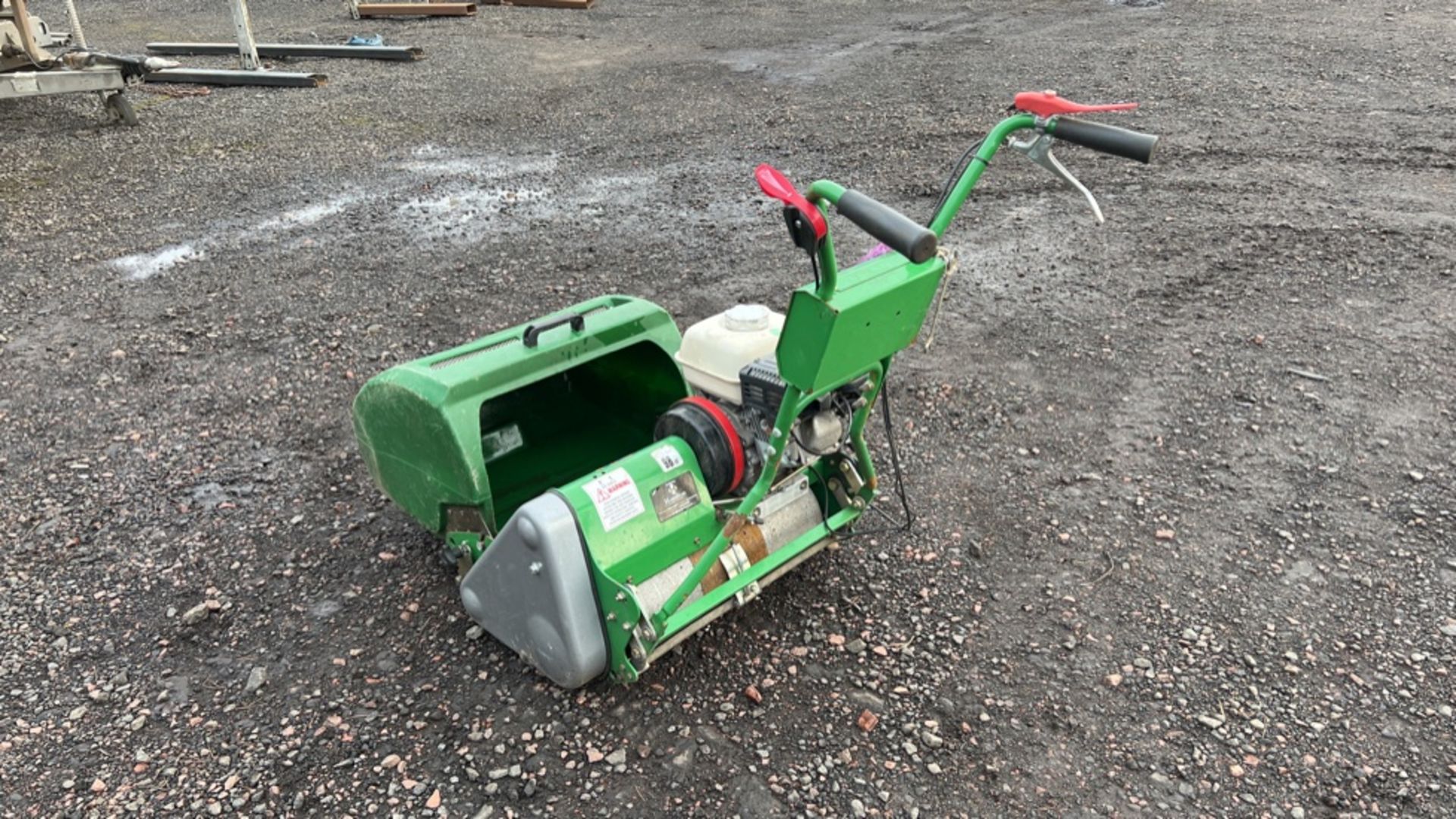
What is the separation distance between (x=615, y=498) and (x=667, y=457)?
181 millimetres

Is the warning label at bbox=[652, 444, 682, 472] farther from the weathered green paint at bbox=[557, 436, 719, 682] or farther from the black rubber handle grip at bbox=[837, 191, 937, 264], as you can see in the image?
the black rubber handle grip at bbox=[837, 191, 937, 264]

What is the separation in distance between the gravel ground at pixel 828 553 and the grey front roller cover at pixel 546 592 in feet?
0.58

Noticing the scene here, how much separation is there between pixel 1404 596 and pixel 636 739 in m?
2.27

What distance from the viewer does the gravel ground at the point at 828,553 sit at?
91.8 inches

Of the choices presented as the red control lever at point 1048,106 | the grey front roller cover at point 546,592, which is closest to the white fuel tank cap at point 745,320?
the grey front roller cover at point 546,592

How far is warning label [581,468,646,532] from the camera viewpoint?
2.28 metres

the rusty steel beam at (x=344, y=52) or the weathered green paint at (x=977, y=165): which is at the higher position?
the weathered green paint at (x=977, y=165)

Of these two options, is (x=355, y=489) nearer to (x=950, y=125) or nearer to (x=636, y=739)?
(x=636, y=739)

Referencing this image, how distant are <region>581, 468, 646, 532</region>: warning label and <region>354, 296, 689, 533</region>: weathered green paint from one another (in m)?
0.38

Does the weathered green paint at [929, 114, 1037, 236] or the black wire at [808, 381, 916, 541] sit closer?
the weathered green paint at [929, 114, 1037, 236]

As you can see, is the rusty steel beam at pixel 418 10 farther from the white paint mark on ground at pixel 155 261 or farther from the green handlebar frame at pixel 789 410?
the green handlebar frame at pixel 789 410

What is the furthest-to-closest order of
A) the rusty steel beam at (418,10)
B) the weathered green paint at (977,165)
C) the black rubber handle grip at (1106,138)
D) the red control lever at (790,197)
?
1. the rusty steel beam at (418,10)
2. the weathered green paint at (977,165)
3. the black rubber handle grip at (1106,138)
4. the red control lever at (790,197)

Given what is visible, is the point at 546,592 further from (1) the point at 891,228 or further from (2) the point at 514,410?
(1) the point at 891,228

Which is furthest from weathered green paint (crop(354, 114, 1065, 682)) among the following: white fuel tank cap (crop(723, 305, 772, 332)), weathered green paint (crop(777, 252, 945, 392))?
white fuel tank cap (crop(723, 305, 772, 332))
